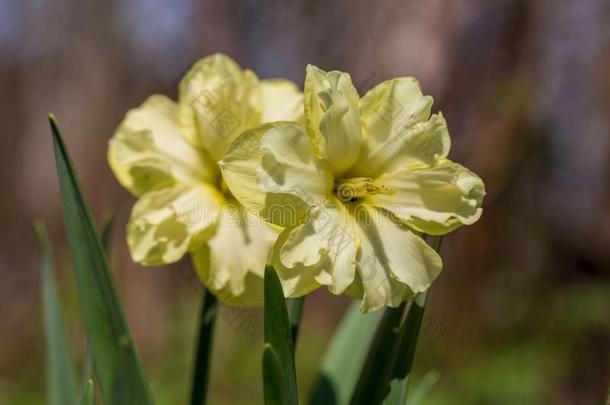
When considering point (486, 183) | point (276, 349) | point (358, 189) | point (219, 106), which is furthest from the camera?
point (486, 183)

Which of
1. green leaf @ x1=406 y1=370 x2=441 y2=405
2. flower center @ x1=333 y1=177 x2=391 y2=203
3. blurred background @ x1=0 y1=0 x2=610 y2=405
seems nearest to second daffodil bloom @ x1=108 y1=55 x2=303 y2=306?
flower center @ x1=333 y1=177 x2=391 y2=203

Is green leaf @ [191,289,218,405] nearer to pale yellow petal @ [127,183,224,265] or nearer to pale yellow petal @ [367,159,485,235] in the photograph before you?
pale yellow petal @ [127,183,224,265]

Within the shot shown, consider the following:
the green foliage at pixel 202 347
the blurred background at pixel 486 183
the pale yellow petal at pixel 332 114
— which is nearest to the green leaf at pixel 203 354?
the green foliage at pixel 202 347

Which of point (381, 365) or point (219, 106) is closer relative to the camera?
point (381, 365)

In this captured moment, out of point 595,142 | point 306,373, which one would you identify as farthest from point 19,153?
point 595,142

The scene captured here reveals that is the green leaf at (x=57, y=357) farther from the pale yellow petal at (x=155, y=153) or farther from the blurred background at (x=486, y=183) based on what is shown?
the blurred background at (x=486, y=183)

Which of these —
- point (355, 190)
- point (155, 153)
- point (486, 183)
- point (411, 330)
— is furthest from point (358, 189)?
point (486, 183)

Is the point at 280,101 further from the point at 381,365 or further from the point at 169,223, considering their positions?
the point at 381,365
